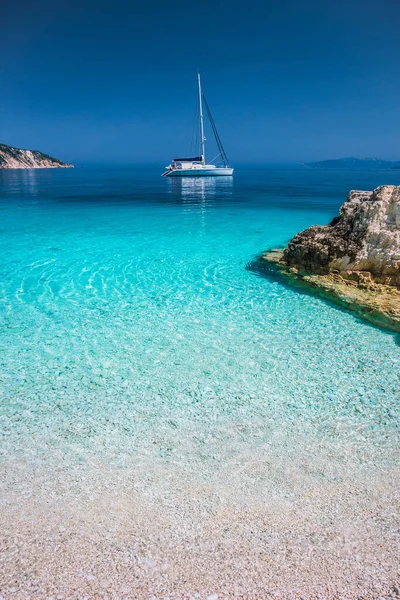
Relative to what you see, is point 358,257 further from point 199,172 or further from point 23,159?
point 23,159

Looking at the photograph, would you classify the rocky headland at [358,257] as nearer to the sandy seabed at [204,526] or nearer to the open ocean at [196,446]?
the open ocean at [196,446]

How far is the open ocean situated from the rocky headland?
23.6 inches

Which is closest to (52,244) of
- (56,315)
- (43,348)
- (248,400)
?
(56,315)

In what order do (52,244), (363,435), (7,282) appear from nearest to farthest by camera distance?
(363,435) < (7,282) < (52,244)

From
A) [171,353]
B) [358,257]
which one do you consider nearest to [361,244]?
[358,257]

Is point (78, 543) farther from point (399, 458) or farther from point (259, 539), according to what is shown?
point (399, 458)

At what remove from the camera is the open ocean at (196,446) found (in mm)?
2512

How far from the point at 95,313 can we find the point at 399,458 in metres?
5.46

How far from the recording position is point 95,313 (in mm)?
7102

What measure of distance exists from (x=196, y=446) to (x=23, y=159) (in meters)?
119

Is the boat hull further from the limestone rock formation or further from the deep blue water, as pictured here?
the limestone rock formation

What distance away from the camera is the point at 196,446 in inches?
147

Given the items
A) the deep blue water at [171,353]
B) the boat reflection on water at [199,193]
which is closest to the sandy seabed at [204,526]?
the deep blue water at [171,353]

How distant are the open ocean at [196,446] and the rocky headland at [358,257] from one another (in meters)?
0.60
